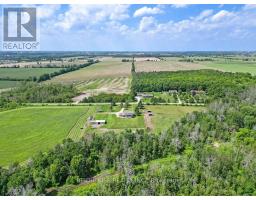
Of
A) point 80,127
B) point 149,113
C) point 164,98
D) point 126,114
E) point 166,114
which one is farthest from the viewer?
point 164,98

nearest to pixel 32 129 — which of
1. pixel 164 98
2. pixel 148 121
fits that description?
pixel 148 121

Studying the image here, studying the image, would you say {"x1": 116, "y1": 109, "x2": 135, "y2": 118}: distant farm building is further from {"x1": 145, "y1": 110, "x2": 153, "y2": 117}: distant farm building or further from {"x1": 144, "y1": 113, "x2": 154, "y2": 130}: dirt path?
{"x1": 145, "y1": 110, "x2": 153, "y2": 117}: distant farm building

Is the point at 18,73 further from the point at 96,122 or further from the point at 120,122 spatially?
the point at 120,122

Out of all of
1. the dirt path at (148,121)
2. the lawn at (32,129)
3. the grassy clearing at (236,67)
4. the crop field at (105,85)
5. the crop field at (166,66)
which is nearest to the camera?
the lawn at (32,129)

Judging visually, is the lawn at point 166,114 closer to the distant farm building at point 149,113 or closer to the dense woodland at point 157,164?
the distant farm building at point 149,113

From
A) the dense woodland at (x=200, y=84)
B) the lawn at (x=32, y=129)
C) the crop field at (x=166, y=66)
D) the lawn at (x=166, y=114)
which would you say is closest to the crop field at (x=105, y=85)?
the dense woodland at (x=200, y=84)

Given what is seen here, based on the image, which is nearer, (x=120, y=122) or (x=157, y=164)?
(x=157, y=164)

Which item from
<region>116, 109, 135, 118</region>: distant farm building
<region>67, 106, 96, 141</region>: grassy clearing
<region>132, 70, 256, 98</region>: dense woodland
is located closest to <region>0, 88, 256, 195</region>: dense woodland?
<region>67, 106, 96, 141</region>: grassy clearing

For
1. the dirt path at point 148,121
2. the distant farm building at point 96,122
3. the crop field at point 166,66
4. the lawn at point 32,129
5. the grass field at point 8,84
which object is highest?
the crop field at point 166,66

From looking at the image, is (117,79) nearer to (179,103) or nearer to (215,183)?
(179,103)
